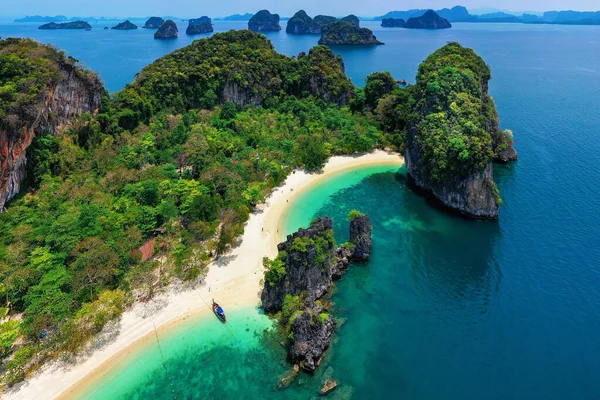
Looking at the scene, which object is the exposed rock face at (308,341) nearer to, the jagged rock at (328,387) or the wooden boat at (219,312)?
the jagged rock at (328,387)

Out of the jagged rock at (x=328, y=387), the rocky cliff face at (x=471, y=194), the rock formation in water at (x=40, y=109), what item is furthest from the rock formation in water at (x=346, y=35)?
the jagged rock at (x=328, y=387)

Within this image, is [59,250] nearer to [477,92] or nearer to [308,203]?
[308,203]

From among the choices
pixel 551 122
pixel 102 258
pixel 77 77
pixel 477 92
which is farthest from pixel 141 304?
pixel 551 122

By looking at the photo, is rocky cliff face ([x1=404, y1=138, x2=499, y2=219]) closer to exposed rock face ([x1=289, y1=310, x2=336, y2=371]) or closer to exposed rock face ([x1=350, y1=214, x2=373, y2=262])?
exposed rock face ([x1=350, y1=214, x2=373, y2=262])

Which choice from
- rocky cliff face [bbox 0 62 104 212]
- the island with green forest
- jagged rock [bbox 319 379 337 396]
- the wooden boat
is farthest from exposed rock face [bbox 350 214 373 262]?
rocky cliff face [bbox 0 62 104 212]

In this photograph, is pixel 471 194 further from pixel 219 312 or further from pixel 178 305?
pixel 178 305

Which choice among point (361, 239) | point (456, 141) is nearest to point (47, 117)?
point (361, 239)
